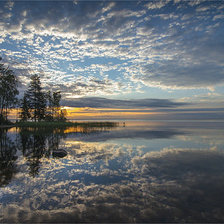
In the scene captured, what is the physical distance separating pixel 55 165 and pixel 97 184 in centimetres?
549

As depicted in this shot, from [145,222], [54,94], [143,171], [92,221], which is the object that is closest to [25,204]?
[92,221]

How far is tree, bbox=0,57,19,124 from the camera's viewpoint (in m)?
48.0

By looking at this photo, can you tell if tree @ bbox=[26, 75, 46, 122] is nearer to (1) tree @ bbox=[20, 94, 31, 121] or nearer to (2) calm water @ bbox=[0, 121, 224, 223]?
(1) tree @ bbox=[20, 94, 31, 121]

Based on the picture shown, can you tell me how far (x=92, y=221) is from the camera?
18.9 feet

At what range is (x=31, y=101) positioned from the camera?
6556 cm

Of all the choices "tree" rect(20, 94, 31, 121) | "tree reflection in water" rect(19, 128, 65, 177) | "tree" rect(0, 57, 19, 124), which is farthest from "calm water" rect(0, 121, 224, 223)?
"tree" rect(20, 94, 31, 121)

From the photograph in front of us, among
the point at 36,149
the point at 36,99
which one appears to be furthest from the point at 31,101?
the point at 36,149

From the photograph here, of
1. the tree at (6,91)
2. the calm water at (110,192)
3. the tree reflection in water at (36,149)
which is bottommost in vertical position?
the tree reflection in water at (36,149)

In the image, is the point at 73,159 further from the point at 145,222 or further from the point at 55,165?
the point at 145,222

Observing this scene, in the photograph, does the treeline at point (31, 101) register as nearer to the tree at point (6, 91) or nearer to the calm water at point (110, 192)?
the tree at point (6, 91)

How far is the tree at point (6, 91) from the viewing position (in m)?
48.0

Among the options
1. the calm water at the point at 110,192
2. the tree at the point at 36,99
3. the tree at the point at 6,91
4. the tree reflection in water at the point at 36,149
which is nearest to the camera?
the calm water at the point at 110,192

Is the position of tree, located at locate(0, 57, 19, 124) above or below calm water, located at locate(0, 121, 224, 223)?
above

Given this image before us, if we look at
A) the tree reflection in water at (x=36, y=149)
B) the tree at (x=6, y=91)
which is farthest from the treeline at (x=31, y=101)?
the tree reflection in water at (x=36, y=149)
